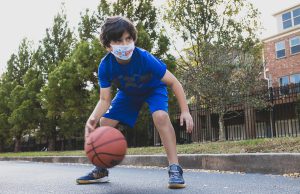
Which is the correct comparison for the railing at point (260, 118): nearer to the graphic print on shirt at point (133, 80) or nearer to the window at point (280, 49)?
the window at point (280, 49)

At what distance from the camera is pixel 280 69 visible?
99.1 ft

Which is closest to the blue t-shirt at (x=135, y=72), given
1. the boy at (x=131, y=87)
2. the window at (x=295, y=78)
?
the boy at (x=131, y=87)

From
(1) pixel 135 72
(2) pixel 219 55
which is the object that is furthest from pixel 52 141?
(1) pixel 135 72

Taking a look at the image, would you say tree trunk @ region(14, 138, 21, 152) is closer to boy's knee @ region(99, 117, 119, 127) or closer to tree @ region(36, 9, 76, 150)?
tree @ region(36, 9, 76, 150)

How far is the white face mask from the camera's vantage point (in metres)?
3.58

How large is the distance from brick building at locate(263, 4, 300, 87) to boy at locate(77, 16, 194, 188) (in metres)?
26.5

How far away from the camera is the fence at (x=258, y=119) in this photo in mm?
17095

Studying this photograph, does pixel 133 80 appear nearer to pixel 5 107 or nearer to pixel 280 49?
pixel 5 107

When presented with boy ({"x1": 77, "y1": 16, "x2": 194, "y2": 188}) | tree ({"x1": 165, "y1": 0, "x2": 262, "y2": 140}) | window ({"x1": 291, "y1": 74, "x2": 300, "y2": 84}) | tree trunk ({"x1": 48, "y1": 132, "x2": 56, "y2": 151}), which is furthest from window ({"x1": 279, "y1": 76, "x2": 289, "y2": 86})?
boy ({"x1": 77, "y1": 16, "x2": 194, "y2": 188})

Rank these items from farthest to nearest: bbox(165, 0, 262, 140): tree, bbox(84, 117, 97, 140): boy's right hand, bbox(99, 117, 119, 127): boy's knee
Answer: bbox(165, 0, 262, 140): tree → bbox(99, 117, 119, 127): boy's knee → bbox(84, 117, 97, 140): boy's right hand

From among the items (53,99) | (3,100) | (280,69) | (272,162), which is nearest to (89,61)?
(53,99)

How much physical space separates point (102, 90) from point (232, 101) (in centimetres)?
1181

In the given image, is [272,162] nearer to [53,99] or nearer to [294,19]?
Answer: [53,99]

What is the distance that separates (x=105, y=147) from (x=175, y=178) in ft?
2.65
